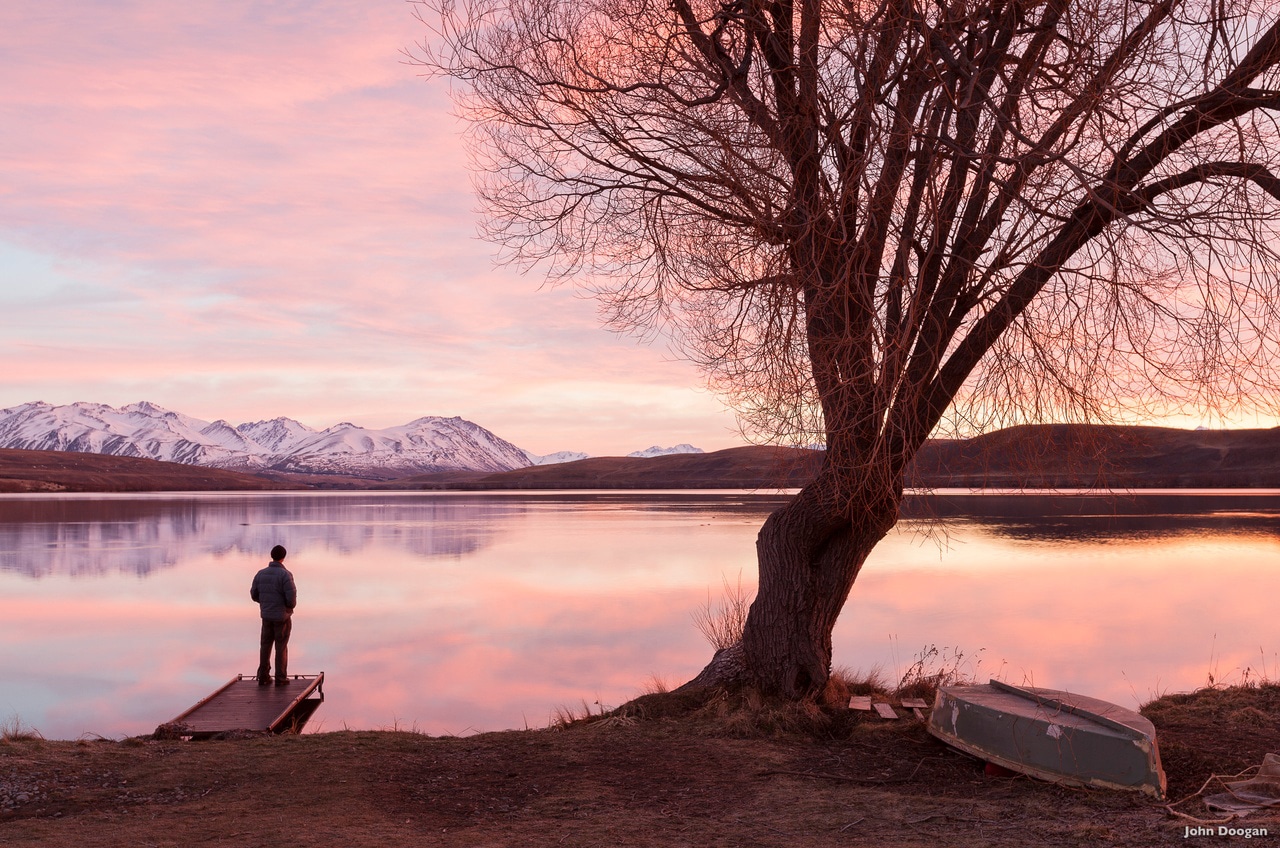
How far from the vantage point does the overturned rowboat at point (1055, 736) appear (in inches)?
268

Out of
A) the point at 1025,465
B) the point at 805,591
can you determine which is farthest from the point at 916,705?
the point at 1025,465

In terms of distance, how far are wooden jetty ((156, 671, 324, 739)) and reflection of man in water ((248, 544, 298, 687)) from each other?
24 centimetres

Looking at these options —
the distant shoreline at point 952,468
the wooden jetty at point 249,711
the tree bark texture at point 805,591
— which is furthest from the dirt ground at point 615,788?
the distant shoreline at point 952,468

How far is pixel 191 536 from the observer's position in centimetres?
4144

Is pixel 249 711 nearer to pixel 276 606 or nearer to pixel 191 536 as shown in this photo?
pixel 276 606

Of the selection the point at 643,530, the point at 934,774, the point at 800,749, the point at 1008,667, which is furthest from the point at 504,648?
the point at 643,530

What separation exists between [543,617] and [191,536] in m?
27.1

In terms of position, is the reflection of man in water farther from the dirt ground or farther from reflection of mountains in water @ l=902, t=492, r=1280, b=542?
reflection of mountains in water @ l=902, t=492, r=1280, b=542

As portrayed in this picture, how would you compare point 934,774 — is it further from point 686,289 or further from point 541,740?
point 686,289

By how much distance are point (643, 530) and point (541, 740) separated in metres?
33.9

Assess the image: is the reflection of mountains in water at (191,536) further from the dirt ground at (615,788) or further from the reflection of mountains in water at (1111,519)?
the dirt ground at (615,788)

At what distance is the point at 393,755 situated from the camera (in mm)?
8328

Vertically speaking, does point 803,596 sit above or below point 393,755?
above

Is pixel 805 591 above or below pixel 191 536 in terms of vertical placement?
above
